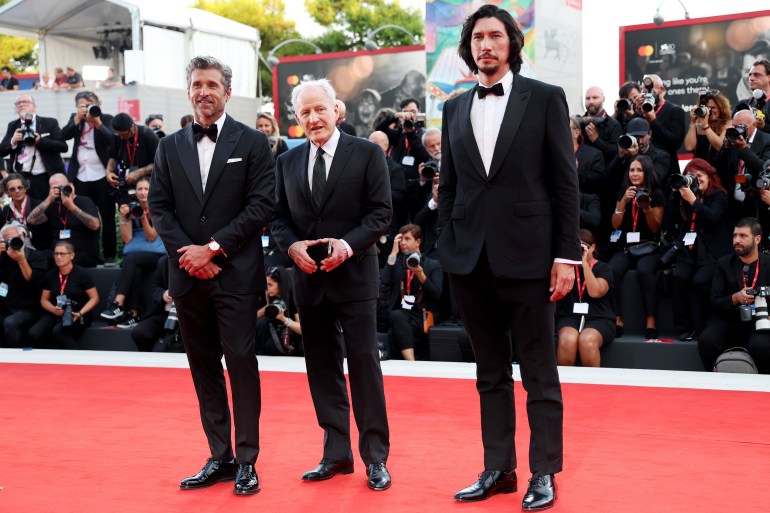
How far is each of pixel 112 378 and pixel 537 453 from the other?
A: 353cm

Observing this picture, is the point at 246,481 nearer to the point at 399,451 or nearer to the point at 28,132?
the point at 399,451

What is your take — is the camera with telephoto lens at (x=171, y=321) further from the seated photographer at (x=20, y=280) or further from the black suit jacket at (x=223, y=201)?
the black suit jacket at (x=223, y=201)

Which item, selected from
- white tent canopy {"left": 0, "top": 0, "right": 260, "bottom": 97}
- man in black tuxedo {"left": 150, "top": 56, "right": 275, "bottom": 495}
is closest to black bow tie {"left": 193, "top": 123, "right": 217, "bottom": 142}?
man in black tuxedo {"left": 150, "top": 56, "right": 275, "bottom": 495}

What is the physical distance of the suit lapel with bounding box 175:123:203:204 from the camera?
3498 millimetres

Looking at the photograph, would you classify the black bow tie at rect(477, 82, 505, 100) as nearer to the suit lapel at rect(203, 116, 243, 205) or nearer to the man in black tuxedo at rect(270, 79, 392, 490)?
the man in black tuxedo at rect(270, 79, 392, 490)

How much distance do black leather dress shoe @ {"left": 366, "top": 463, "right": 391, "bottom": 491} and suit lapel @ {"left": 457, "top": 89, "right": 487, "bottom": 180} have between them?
110 cm

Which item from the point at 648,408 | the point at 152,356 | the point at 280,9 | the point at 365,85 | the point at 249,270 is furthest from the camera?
the point at 280,9

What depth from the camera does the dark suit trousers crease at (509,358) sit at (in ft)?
10.5

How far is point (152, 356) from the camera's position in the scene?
273 inches

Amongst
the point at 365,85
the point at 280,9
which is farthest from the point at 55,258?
the point at 280,9

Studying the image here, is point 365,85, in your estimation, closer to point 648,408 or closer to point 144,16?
point 144,16

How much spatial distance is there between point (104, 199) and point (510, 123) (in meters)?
6.54

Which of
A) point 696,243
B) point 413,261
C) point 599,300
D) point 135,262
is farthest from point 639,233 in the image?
point 135,262

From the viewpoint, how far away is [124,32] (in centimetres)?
1562
